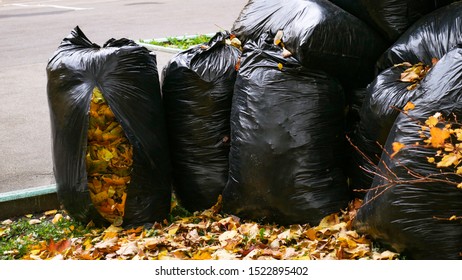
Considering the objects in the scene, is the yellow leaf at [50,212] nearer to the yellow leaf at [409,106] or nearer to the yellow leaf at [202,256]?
the yellow leaf at [202,256]

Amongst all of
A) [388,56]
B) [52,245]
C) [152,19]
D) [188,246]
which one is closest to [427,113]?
[388,56]

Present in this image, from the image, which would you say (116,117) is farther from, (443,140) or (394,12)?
(443,140)

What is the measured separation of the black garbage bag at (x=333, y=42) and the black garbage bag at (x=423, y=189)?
736 mm

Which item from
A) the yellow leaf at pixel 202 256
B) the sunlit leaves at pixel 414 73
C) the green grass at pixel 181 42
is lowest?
the green grass at pixel 181 42

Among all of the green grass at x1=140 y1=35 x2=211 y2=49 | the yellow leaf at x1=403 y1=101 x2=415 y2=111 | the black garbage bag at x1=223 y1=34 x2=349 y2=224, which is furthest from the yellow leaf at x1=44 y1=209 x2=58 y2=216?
the green grass at x1=140 y1=35 x2=211 y2=49

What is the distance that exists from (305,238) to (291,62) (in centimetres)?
92

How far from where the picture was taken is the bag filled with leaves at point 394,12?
13.8ft

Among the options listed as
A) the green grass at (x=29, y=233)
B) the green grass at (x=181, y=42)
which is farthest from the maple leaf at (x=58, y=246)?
the green grass at (x=181, y=42)

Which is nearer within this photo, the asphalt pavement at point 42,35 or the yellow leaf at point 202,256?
the yellow leaf at point 202,256

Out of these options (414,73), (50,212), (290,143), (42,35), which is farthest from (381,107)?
(42,35)

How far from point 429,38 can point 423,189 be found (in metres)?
0.91

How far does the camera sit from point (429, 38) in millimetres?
3969

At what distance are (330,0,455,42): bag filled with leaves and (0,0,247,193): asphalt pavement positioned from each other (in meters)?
2.55

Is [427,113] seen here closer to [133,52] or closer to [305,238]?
[305,238]
